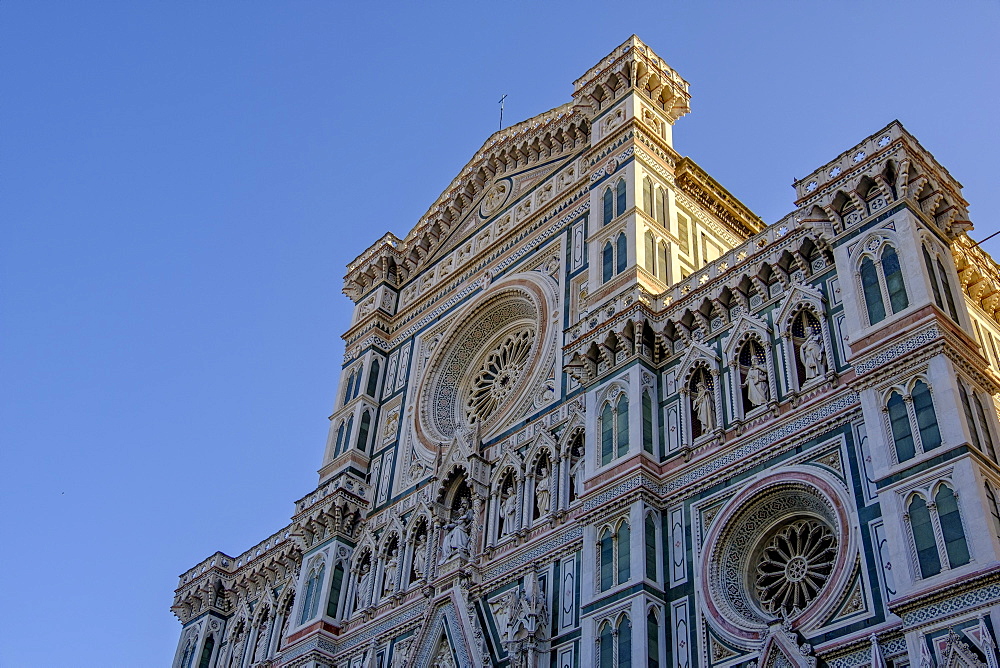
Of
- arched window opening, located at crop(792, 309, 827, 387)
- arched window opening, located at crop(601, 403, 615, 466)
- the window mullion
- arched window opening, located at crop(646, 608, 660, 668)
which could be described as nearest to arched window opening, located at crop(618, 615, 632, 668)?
arched window opening, located at crop(646, 608, 660, 668)

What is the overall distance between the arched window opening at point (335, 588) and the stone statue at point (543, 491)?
218 inches

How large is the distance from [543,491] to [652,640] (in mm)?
4851

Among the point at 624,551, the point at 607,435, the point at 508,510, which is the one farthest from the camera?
the point at 508,510

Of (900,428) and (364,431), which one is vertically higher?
(364,431)

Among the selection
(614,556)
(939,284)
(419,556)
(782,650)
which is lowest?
(782,650)

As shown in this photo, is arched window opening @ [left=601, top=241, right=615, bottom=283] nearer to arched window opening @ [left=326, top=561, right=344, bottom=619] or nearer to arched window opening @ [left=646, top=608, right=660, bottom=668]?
arched window opening @ [left=646, top=608, right=660, bottom=668]

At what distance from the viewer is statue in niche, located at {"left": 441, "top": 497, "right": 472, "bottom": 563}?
20.9 meters

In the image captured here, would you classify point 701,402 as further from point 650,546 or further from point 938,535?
point 938,535

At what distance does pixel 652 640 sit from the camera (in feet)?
51.7

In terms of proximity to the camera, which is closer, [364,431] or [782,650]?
[782,650]

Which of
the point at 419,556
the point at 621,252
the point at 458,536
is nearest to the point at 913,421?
the point at 621,252

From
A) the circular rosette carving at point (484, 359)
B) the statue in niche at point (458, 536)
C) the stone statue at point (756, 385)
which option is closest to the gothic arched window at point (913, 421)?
the stone statue at point (756, 385)

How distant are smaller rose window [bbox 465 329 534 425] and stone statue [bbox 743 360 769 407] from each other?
6.59m

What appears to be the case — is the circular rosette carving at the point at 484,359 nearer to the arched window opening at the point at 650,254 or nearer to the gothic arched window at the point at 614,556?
the arched window opening at the point at 650,254
